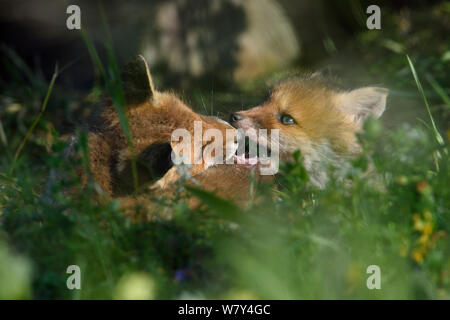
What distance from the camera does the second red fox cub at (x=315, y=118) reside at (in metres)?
3.44

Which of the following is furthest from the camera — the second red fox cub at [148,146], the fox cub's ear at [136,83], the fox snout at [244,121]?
the fox snout at [244,121]

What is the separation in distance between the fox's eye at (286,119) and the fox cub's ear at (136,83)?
100 centimetres

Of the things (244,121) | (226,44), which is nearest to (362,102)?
(244,121)

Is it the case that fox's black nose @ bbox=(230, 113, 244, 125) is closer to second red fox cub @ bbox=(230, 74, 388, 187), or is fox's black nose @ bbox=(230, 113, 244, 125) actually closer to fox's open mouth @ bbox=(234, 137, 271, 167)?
second red fox cub @ bbox=(230, 74, 388, 187)

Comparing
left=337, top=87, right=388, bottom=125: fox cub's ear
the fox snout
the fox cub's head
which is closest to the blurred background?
left=337, top=87, right=388, bottom=125: fox cub's ear

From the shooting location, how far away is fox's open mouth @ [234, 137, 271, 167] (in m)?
3.45

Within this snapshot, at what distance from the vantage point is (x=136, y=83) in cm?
302

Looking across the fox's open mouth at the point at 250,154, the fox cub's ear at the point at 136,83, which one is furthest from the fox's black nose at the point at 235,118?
the fox cub's ear at the point at 136,83

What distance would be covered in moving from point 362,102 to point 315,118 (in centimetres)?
37

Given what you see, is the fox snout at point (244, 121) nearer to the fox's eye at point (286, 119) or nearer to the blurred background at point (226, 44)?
the fox's eye at point (286, 119)

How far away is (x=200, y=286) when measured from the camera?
206cm

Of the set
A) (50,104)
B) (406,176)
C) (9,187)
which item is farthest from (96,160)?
(50,104)

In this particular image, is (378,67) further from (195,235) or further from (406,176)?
(195,235)

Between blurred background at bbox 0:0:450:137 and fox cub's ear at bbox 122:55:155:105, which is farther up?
blurred background at bbox 0:0:450:137
